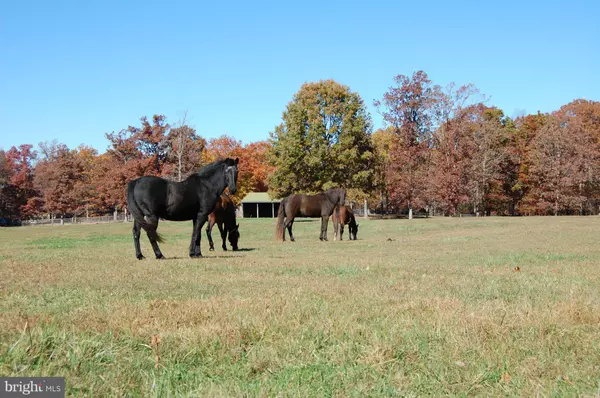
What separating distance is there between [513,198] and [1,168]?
78462 millimetres

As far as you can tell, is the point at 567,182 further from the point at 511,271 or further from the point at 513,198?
the point at 511,271

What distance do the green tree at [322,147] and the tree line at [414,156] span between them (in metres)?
0.11

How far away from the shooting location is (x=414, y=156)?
63.1 meters

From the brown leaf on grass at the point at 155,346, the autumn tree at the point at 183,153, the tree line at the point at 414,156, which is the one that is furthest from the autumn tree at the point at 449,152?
the brown leaf on grass at the point at 155,346

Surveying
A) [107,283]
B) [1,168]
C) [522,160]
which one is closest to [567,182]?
[522,160]

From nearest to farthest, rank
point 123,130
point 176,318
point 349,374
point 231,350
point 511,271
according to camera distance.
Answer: point 349,374, point 231,350, point 176,318, point 511,271, point 123,130

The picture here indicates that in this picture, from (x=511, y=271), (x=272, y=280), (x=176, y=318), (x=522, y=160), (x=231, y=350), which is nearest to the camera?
(x=231, y=350)

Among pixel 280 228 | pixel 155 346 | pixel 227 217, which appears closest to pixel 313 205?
pixel 280 228

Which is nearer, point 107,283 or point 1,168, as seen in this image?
point 107,283

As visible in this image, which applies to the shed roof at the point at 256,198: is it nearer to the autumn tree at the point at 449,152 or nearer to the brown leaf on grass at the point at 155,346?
the autumn tree at the point at 449,152

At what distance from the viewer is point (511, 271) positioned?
35.7 feet

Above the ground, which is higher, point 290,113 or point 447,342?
point 290,113

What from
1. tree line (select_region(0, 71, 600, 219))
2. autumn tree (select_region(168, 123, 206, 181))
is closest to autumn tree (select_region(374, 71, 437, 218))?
tree line (select_region(0, 71, 600, 219))

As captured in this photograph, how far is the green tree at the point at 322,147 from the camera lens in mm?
57000
